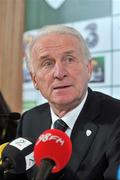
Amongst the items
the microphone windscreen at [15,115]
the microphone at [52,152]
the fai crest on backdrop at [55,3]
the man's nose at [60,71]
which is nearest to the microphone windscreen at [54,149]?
the microphone at [52,152]

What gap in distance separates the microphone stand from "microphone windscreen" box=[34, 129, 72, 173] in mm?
21

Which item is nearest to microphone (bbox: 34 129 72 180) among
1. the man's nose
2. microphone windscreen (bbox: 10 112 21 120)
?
the man's nose

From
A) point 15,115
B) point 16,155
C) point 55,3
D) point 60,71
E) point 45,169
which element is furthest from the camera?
point 55,3

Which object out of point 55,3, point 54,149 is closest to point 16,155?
point 54,149

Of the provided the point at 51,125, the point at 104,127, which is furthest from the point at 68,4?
the point at 104,127

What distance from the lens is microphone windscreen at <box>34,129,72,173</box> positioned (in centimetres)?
90

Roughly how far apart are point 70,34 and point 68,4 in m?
1.47

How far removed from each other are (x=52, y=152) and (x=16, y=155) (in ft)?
0.48

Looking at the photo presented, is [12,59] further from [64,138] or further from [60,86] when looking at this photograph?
[64,138]

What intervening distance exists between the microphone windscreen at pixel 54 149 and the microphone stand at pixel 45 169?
21 millimetres

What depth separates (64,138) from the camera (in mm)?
954

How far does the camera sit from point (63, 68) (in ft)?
4.00

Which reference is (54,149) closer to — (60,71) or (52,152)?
(52,152)

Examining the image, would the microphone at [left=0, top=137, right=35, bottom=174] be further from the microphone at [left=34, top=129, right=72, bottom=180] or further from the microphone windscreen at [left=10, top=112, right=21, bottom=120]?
the microphone windscreen at [left=10, top=112, right=21, bottom=120]
